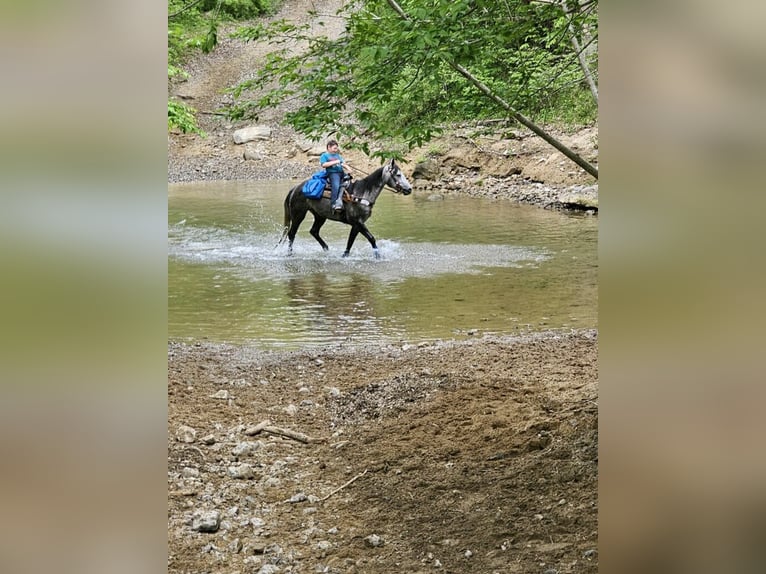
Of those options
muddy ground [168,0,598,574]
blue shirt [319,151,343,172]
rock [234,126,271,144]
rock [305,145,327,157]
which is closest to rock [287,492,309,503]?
muddy ground [168,0,598,574]

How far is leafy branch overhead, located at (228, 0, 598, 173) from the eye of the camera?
15.3 ft

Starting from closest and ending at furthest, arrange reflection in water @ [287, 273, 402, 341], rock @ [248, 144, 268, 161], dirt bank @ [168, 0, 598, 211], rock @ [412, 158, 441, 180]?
reflection in water @ [287, 273, 402, 341] < dirt bank @ [168, 0, 598, 211] < rock @ [412, 158, 441, 180] < rock @ [248, 144, 268, 161]

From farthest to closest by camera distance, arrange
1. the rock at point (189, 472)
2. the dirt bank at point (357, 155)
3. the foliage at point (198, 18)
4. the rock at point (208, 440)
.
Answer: the dirt bank at point (357, 155)
the rock at point (208, 440)
the rock at point (189, 472)
the foliage at point (198, 18)

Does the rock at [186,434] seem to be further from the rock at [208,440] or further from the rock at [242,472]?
the rock at [242,472]

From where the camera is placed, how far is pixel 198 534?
13.6 ft

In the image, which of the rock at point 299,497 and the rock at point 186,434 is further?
the rock at point 186,434

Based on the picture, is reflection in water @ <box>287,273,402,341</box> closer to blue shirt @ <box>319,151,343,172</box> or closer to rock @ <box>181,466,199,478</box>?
blue shirt @ <box>319,151,343,172</box>

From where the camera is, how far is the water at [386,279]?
9633mm

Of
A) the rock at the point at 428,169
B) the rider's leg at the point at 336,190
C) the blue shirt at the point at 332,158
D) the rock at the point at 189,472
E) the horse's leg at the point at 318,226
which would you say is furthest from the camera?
the rock at the point at 428,169

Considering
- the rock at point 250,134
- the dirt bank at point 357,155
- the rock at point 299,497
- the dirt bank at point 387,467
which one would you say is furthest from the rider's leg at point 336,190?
the rock at point 250,134

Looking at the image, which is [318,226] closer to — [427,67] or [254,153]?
[427,67]
